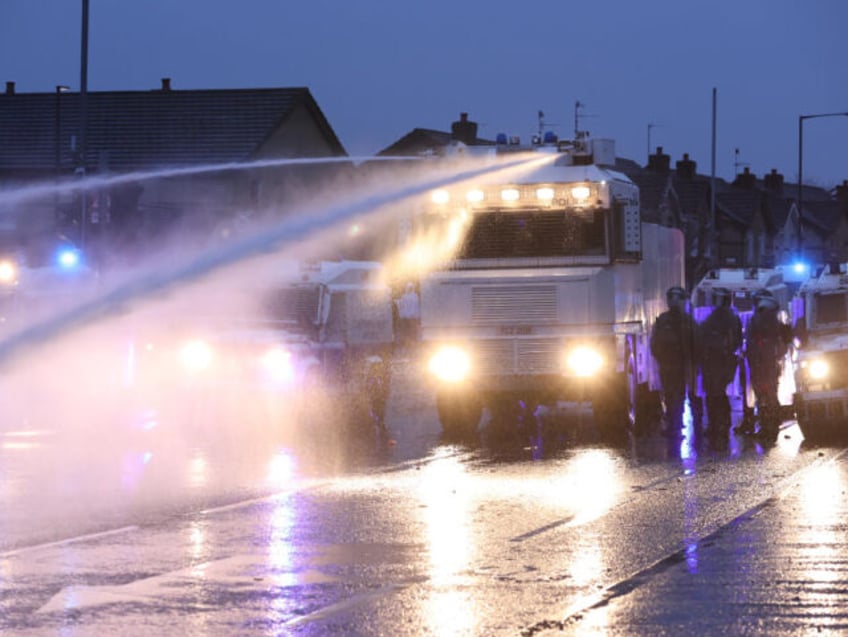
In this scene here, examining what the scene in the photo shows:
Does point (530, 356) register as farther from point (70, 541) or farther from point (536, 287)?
point (70, 541)

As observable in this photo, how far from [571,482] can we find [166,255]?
36.2m

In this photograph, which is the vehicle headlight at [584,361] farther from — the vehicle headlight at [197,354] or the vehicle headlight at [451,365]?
the vehicle headlight at [197,354]

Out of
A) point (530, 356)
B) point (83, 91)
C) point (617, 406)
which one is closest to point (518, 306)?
point (530, 356)

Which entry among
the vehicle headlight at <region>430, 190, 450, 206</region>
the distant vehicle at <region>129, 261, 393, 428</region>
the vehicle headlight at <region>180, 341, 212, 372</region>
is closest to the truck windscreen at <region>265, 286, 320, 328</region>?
the distant vehicle at <region>129, 261, 393, 428</region>

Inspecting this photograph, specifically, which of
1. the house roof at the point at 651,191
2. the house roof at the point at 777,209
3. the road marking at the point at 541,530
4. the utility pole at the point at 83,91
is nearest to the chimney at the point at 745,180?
the house roof at the point at 777,209

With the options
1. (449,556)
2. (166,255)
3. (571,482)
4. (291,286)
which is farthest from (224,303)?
(166,255)

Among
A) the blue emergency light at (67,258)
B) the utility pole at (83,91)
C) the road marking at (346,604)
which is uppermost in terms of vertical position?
the utility pole at (83,91)

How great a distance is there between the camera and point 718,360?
869 inches

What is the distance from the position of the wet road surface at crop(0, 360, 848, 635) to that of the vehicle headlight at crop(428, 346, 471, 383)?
1737 millimetres

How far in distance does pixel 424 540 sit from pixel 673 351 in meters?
10.9

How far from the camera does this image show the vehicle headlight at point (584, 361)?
21.6 m

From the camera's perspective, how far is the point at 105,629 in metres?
8.94

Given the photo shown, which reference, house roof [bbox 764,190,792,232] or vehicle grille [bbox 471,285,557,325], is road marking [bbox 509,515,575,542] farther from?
house roof [bbox 764,190,792,232]

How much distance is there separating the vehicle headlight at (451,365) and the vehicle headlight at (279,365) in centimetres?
314
